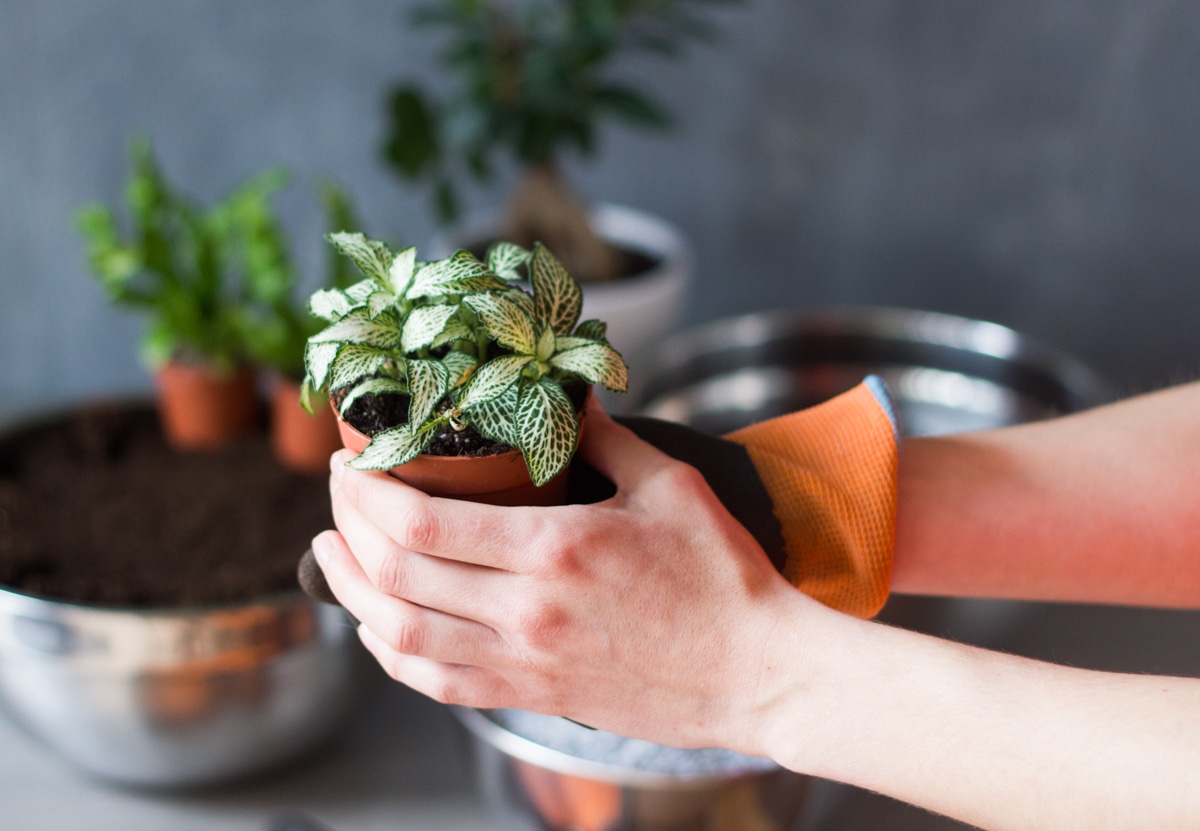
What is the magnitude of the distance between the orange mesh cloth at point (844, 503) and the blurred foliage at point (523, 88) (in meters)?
0.63

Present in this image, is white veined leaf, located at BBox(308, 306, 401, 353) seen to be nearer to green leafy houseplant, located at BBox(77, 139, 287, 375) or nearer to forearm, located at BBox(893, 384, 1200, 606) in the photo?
forearm, located at BBox(893, 384, 1200, 606)

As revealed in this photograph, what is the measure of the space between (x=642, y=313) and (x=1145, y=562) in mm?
640

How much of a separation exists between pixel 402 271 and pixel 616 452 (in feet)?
0.51

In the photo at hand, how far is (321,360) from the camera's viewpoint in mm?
513

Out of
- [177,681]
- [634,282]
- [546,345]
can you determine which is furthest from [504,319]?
[634,282]

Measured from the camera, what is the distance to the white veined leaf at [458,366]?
1.69 feet

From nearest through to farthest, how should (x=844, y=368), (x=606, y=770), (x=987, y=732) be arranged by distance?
(x=987, y=732)
(x=606, y=770)
(x=844, y=368)

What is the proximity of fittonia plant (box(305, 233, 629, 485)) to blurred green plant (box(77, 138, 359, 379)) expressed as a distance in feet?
1.78

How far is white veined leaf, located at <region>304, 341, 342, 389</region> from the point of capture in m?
0.51

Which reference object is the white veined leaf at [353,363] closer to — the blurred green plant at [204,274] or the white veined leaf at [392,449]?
the white veined leaf at [392,449]

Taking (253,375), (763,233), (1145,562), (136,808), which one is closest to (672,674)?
(1145,562)

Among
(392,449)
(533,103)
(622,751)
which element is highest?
(533,103)

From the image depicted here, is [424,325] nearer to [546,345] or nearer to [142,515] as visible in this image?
[546,345]

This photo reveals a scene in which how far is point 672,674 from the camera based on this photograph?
0.52m
